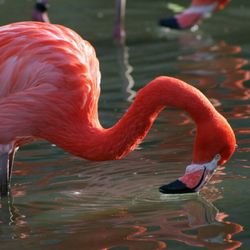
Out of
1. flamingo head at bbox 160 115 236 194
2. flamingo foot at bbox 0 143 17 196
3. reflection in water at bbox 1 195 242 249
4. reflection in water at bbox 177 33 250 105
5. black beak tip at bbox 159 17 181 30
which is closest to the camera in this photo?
reflection in water at bbox 1 195 242 249

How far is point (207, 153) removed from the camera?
470 cm

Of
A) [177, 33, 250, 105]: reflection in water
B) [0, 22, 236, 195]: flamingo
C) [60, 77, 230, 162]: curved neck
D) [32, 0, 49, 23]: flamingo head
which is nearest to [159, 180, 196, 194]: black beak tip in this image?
[0, 22, 236, 195]: flamingo

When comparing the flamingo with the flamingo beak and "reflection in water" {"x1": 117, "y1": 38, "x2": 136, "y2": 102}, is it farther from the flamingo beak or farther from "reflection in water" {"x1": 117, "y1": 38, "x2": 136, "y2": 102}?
"reflection in water" {"x1": 117, "y1": 38, "x2": 136, "y2": 102}

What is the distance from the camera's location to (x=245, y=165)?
556cm

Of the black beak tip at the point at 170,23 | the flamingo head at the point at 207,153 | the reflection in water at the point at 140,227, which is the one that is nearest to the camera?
the reflection in water at the point at 140,227

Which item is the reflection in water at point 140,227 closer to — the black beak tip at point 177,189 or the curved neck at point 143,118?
the black beak tip at point 177,189

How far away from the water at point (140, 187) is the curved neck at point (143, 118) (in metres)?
0.31

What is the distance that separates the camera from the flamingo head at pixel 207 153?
4.65 meters

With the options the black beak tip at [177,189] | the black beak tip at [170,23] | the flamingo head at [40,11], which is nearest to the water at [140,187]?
the black beak tip at [177,189]

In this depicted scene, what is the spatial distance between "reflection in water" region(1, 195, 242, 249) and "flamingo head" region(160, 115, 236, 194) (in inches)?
6.7

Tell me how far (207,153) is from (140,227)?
18.7 inches

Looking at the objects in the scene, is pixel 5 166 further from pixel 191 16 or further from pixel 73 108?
pixel 191 16

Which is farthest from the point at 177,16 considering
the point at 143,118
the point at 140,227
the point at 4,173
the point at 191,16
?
the point at 140,227

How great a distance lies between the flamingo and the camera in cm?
471
